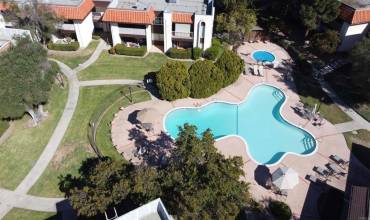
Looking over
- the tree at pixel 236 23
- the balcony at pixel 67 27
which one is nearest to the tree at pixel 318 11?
the tree at pixel 236 23

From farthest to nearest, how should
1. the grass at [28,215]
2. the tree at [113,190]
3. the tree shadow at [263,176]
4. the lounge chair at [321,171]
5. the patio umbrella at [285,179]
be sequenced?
the lounge chair at [321,171]
the tree shadow at [263,176]
the patio umbrella at [285,179]
the grass at [28,215]
the tree at [113,190]

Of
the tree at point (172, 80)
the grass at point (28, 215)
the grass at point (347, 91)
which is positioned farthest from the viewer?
the grass at point (347, 91)

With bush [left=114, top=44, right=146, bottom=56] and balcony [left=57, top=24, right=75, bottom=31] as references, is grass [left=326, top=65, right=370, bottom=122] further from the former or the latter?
balcony [left=57, top=24, right=75, bottom=31]

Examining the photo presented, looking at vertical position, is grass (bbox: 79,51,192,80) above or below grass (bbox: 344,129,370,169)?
above

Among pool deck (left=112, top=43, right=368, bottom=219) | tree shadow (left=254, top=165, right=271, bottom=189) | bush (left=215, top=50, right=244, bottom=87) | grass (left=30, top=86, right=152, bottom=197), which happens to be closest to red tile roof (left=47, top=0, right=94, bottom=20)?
grass (left=30, top=86, right=152, bottom=197)

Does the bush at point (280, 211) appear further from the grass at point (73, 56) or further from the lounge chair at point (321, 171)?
the grass at point (73, 56)

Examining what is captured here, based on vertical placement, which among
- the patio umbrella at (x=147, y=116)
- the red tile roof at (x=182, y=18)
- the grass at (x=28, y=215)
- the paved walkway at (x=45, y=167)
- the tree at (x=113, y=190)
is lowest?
the grass at (x=28, y=215)

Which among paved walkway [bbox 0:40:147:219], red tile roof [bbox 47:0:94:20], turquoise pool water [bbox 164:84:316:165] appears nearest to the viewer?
paved walkway [bbox 0:40:147:219]
